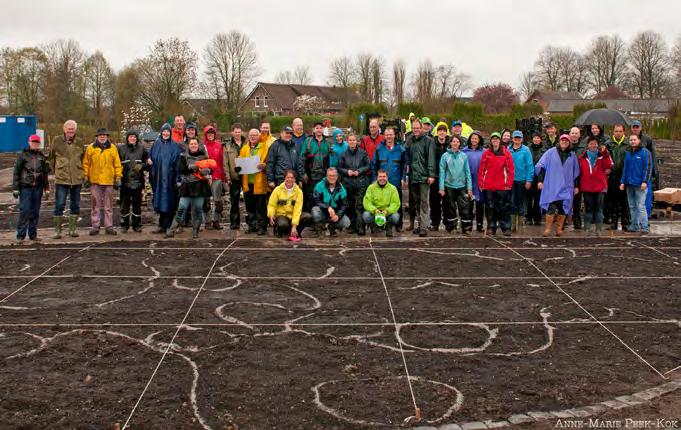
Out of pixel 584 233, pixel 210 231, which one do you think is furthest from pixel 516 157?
pixel 210 231

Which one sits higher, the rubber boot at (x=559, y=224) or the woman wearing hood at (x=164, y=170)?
the woman wearing hood at (x=164, y=170)

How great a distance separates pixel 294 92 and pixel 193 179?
258 feet

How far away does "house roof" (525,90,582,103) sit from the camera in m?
88.7

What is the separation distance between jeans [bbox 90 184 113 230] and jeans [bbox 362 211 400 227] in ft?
14.7

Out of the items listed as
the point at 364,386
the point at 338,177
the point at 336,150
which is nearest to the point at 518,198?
the point at 338,177

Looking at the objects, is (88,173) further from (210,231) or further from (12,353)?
(12,353)

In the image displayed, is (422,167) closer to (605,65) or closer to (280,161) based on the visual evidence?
(280,161)

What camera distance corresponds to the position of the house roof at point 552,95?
88688 mm

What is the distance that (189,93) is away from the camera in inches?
1889

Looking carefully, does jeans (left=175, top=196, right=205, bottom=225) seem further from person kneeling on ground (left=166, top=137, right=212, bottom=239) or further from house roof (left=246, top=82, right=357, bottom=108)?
house roof (left=246, top=82, right=357, bottom=108)

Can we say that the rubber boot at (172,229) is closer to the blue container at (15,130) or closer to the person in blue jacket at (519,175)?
the person in blue jacket at (519,175)

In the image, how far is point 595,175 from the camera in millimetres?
11656

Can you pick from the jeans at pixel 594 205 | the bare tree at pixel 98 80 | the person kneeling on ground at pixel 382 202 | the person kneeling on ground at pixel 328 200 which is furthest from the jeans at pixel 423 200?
the bare tree at pixel 98 80

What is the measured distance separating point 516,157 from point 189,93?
39515mm
